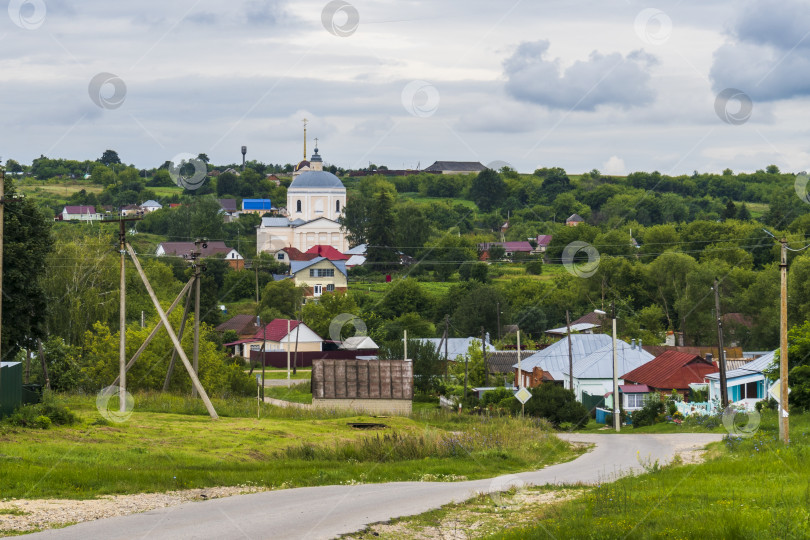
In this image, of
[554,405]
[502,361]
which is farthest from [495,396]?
[502,361]

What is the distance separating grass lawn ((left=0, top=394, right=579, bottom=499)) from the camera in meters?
17.5

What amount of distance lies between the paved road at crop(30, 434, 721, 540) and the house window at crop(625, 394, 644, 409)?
29.8 metres

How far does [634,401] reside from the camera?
51125 millimetres

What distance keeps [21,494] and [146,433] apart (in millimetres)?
10274

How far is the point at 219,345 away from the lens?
70.4m

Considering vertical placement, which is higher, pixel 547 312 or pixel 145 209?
pixel 145 209

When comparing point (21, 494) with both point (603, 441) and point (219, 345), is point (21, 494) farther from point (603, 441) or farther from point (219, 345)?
point (219, 345)

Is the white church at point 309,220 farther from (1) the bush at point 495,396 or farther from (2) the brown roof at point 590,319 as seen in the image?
(1) the bush at point 495,396

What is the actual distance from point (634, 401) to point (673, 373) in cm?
291

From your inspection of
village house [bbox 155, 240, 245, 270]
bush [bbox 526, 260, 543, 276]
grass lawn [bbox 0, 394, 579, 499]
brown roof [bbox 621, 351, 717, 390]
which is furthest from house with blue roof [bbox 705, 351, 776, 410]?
village house [bbox 155, 240, 245, 270]

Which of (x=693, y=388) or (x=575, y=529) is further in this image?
(x=693, y=388)

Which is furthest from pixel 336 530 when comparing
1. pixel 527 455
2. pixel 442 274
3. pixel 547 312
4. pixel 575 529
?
pixel 442 274

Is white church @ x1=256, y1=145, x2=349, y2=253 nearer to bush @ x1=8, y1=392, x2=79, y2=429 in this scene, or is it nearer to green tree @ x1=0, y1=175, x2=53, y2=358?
green tree @ x1=0, y1=175, x2=53, y2=358

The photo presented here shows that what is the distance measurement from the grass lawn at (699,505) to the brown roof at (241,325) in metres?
69.0
